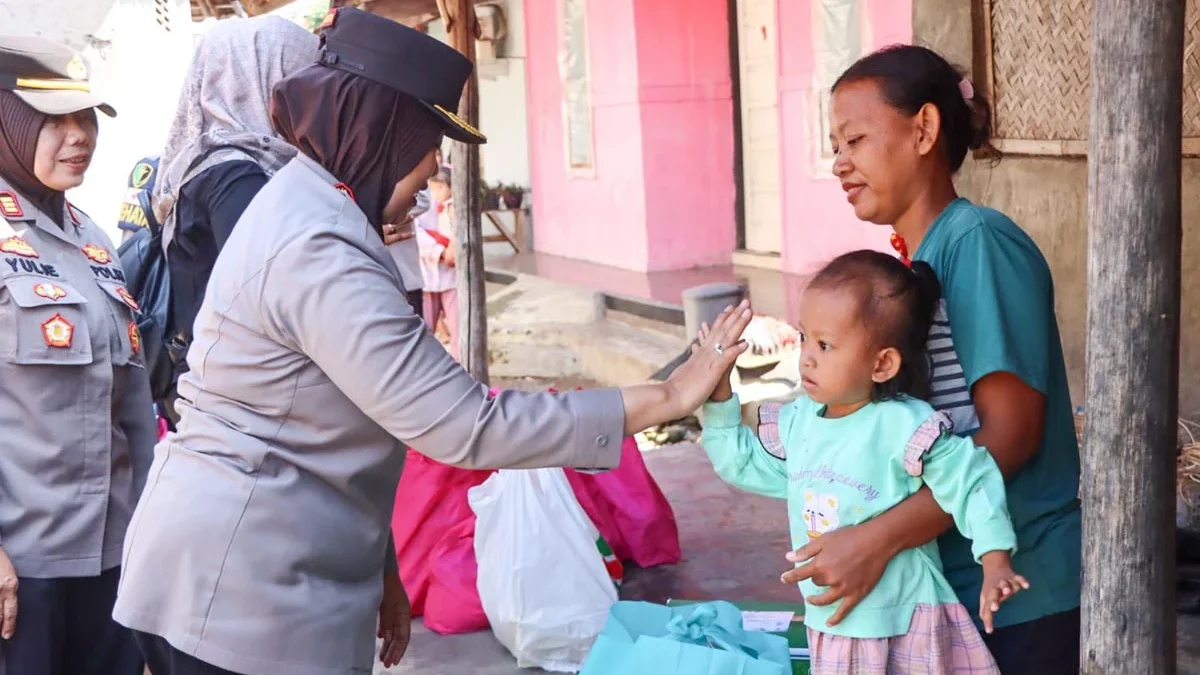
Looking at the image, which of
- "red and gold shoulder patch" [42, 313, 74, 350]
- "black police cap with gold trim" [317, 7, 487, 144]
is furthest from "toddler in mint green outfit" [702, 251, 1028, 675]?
"red and gold shoulder patch" [42, 313, 74, 350]

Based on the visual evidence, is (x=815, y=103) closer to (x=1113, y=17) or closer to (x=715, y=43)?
(x=715, y=43)

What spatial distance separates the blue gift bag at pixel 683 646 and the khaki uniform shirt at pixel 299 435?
1.89 ft

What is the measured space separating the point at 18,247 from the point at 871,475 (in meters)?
1.98

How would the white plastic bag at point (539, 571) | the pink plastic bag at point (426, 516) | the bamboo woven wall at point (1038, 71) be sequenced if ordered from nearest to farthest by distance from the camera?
1. the white plastic bag at point (539, 571)
2. the pink plastic bag at point (426, 516)
3. the bamboo woven wall at point (1038, 71)

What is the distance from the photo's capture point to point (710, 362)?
206 centimetres

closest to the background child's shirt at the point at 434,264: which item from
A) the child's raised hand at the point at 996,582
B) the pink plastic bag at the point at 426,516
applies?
the pink plastic bag at the point at 426,516

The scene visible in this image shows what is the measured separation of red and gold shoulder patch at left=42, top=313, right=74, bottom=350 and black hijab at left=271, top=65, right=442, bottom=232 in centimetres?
105

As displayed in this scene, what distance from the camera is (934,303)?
6.53ft

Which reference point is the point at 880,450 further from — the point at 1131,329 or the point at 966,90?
the point at 966,90

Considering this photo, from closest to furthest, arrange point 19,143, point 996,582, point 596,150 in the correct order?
point 996,582 < point 19,143 < point 596,150

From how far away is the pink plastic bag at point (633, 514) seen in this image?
457 centimetres

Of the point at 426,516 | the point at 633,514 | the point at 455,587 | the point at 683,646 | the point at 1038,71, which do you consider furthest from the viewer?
the point at 1038,71

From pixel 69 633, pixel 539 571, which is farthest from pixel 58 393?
pixel 539 571

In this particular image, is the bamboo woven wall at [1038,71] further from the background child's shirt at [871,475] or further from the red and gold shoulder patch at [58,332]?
the red and gold shoulder patch at [58,332]
